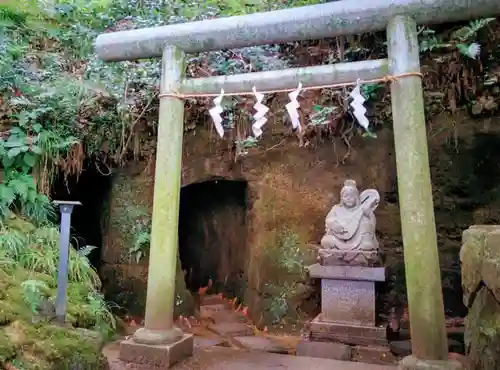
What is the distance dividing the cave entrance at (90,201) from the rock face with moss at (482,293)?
17.1ft

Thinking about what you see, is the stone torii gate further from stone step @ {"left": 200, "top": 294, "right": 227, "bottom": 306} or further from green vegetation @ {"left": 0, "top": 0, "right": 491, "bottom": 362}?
stone step @ {"left": 200, "top": 294, "right": 227, "bottom": 306}

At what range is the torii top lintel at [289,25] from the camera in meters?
3.42

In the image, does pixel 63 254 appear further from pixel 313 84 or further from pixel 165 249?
pixel 313 84

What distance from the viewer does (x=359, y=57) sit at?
20.3 ft

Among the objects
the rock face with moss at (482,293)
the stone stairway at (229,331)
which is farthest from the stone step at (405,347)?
the rock face with moss at (482,293)

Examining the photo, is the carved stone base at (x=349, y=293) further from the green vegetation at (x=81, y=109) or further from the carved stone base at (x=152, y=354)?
the carved stone base at (x=152, y=354)

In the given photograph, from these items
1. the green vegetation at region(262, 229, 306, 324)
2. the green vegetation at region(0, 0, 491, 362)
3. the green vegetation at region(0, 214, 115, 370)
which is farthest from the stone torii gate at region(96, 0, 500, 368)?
the green vegetation at region(262, 229, 306, 324)

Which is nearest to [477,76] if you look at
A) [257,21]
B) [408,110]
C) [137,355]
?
[408,110]

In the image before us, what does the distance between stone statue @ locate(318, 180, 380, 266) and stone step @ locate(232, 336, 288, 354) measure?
1.09m

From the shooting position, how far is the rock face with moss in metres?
2.31

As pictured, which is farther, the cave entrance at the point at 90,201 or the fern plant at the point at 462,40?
the cave entrance at the point at 90,201

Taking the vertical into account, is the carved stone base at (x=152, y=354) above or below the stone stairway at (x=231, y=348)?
above

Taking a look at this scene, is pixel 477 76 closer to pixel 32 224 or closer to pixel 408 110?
pixel 408 110

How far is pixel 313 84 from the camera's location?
12.4 feet
